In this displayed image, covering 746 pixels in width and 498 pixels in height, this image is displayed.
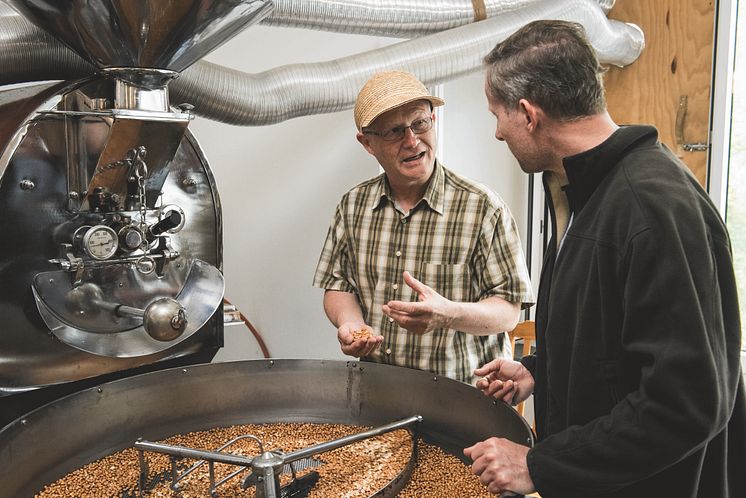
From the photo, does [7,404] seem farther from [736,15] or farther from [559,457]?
[736,15]

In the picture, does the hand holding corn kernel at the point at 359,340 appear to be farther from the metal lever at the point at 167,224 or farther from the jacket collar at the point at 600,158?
the jacket collar at the point at 600,158

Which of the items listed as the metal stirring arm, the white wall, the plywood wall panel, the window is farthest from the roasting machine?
the window

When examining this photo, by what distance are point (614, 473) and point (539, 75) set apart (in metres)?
0.64

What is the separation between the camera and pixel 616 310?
105 centimetres

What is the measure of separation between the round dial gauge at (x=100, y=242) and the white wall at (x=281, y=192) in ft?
4.81

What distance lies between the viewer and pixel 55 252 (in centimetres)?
147

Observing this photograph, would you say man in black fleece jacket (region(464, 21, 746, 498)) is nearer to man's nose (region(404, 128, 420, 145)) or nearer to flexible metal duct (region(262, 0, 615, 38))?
man's nose (region(404, 128, 420, 145))

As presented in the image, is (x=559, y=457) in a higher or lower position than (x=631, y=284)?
lower

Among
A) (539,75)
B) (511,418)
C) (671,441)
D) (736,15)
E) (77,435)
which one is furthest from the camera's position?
(736,15)

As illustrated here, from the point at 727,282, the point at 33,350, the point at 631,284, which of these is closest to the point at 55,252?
the point at 33,350

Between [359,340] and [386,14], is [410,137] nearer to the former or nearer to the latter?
[359,340]

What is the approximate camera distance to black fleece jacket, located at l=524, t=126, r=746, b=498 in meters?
0.97

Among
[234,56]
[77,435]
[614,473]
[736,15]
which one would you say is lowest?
[77,435]

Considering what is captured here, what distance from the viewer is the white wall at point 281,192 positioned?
2.84 m
